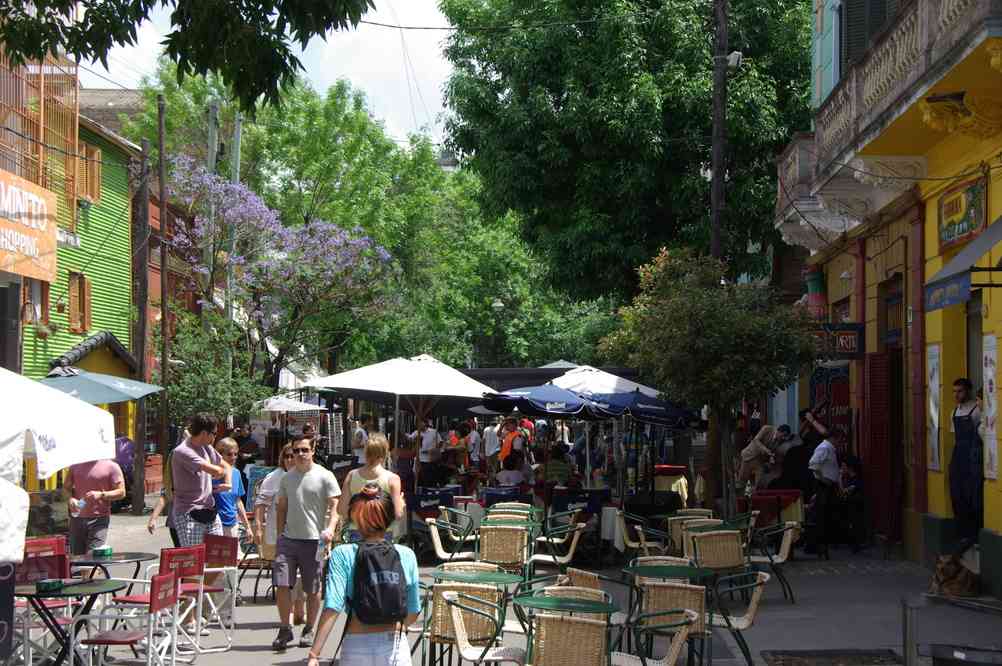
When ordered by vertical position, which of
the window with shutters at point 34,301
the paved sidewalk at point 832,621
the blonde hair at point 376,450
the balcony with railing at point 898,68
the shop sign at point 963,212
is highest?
the balcony with railing at point 898,68

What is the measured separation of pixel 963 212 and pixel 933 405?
2624 millimetres

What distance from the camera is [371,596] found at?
6266 mm

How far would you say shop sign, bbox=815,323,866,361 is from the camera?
17453 mm

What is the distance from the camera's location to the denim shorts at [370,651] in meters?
6.25

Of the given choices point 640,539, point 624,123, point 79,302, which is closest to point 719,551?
point 640,539

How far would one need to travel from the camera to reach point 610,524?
15.9m

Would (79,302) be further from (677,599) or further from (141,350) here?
(677,599)

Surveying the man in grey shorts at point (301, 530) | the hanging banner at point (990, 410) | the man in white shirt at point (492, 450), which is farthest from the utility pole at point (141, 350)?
the hanging banner at point (990, 410)

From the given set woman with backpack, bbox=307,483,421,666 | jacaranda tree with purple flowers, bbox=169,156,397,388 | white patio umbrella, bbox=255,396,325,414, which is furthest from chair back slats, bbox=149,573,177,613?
jacaranda tree with purple flowers, bbox=169,156,397,388

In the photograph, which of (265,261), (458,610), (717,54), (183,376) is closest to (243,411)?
(183,376)

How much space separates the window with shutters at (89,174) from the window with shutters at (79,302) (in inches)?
66.2

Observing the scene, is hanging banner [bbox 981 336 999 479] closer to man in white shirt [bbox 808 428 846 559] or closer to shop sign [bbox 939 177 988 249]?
shop sign [bbox 939 177 988 249]

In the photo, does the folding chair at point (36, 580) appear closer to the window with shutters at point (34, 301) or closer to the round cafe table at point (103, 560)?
the round cafe table at point (103, 560)

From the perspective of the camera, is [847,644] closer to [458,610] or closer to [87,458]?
[458,610]
